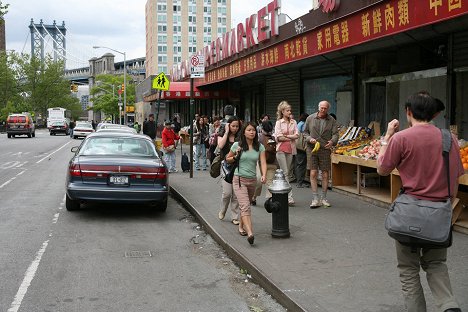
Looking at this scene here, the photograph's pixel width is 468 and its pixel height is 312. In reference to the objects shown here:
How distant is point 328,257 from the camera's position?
6555 mm

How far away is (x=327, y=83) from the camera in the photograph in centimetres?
1591

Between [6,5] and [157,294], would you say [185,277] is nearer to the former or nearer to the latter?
[157,294]

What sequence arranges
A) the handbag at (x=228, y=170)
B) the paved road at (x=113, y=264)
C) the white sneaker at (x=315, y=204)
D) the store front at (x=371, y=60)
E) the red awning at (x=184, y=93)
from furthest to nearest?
1. the red awning at (x=184, y=93)
2. the white sneaker at (x=315, y=204)
3. the store front at (x=371, y=60)
4. the handbag at (x=228, y=170)
5. the paved road at (x=113, y=264)

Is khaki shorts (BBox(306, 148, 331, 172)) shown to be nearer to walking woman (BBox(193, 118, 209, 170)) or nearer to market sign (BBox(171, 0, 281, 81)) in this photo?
market sign (BBox(171, 0, 281, 81))

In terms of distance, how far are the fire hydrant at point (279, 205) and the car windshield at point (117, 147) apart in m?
3.57

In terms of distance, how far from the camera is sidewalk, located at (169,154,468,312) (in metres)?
5.05

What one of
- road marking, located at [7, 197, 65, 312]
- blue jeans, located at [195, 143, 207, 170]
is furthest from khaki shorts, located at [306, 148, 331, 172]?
blue jeans, located at [195, 143, 207, 170]

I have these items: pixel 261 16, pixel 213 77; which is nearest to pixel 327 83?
pixel 261 16

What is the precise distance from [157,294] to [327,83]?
11427 millimetres

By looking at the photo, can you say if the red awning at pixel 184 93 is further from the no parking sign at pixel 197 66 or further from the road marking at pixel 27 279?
the road marking at pixel 27 279

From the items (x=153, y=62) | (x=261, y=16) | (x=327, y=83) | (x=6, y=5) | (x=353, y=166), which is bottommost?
(x=353, y=166)

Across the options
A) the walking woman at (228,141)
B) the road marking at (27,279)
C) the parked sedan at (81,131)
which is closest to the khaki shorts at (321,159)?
the walking woman at (228,141)

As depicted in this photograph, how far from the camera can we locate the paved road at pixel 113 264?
17.5ft

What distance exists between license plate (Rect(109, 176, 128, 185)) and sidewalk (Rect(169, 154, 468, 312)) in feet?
4.64
